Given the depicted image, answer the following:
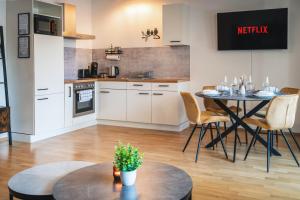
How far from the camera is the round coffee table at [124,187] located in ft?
6.37

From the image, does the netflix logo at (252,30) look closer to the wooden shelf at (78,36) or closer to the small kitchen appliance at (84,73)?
the wooden shelf at (78,36)

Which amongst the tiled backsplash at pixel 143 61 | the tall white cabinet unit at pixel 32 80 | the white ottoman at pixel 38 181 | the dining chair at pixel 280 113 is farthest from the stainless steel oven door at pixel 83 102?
the dining chair at pixel 280 113

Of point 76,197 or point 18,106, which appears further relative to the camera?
point 18,106

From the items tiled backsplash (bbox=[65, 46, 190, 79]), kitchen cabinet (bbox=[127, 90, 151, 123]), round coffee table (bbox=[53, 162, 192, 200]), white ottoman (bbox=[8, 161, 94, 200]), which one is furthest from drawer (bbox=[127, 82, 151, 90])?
round coffee table (bbox=[53, 162, 192, 200])

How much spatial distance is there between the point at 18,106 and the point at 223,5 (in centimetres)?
397

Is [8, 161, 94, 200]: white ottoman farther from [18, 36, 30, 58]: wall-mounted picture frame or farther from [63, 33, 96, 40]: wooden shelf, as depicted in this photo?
[63, 33, 96, 40]: wooden shelf

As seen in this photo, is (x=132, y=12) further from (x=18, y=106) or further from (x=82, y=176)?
(x=82, y=176)

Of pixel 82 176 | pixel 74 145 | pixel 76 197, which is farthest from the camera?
pixel 74 145

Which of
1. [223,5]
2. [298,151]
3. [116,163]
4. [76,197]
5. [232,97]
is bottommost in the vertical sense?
[298,151]

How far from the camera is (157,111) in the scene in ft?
19.5

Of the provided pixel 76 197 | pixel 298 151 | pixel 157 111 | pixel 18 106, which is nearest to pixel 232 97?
pixel 298 151

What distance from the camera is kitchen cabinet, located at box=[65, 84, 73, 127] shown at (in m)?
5.69

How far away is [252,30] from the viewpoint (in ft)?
18.5

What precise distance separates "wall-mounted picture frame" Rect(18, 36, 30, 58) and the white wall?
2257 millimetres
